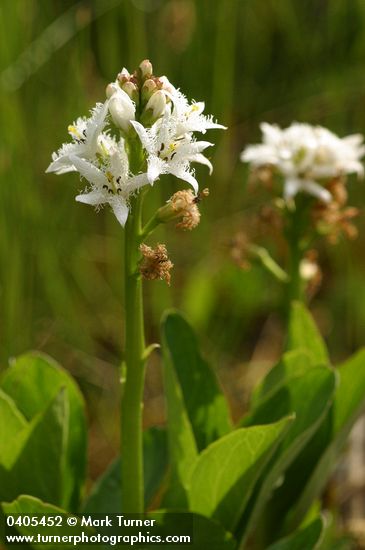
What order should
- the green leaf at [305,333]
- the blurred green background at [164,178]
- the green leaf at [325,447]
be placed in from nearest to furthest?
the green leaf at [325,447], the green leaf at [305,333], the blurred green background at [164,178]

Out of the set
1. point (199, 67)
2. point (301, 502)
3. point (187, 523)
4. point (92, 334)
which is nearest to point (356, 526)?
point (301, 502)

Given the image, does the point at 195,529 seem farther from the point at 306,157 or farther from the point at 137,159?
the point at 306,157

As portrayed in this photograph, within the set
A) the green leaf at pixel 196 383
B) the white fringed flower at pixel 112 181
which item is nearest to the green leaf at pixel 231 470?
the green leaf at pixel 196 383

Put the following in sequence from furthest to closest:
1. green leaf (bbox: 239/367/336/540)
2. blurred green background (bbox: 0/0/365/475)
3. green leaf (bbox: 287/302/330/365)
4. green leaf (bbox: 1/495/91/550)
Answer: blurred green background (bbox: 0/0/365/475) → green leaf (bbox: 287/302/330/365) → green leaf (bbox: 239/367/336/540) → green leaf (bbox: 1/495/91/550)

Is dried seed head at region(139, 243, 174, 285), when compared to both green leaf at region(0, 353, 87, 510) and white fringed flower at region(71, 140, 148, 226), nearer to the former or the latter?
white fringed flower at region(71, 140, 148, 226)

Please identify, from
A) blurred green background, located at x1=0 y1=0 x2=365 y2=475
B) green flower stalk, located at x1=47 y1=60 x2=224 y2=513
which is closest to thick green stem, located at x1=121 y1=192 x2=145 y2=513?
green flower stalk, located at x1=47 y1=60 x2=224 y2=513

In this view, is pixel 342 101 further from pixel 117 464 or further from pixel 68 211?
pixel 117 464

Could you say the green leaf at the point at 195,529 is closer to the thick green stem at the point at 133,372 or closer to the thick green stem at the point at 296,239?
the thick green stem at the point at 133,372
